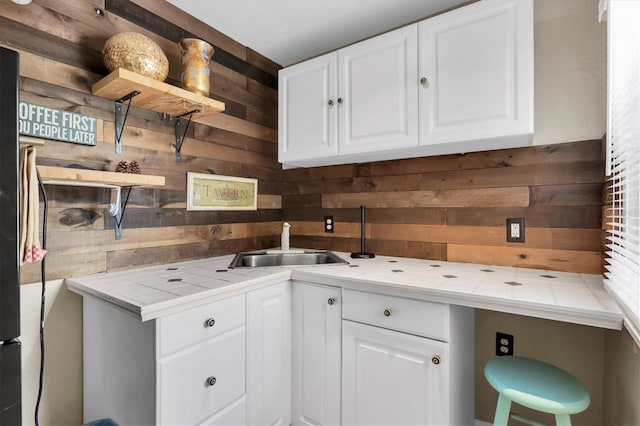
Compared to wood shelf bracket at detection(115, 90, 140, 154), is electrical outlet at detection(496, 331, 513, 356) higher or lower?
lower

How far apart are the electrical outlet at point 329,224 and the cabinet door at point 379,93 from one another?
2.04ft

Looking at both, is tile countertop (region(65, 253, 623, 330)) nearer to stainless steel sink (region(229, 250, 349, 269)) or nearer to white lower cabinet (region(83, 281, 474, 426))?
white lower cabinet (region(83, 281, 474, 426))

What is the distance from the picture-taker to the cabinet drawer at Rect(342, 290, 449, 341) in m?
1.29

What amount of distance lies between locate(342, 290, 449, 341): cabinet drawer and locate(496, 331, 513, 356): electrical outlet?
2.05 feet

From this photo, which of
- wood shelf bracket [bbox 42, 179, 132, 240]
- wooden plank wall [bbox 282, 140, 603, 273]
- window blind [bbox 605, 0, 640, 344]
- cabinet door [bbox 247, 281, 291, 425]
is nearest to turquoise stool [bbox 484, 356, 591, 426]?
window blind [bbox 605, 0, 640, 344]

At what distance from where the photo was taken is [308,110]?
206 centimetres

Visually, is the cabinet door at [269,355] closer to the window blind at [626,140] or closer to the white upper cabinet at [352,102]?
the white upper cabinet at [352,102]

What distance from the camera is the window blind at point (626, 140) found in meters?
0.91

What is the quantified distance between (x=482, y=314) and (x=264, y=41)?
7.12ft

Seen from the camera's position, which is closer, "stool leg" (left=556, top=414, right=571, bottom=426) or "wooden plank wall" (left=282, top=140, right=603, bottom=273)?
"stool leg" (left=556, top=414, right=571, bottom=426)

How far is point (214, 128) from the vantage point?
204 cm

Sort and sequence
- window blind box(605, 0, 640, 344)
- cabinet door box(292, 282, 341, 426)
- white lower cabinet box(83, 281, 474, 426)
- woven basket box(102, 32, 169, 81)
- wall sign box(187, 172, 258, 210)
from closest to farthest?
1. window blind box(605, 0, 640, 344)
2. white lower cabinet box(83, 281, 474, 426)
3. woven basket box(102, 32, 169, 81)
4. cabinet door box(292, 282, 341, 426)
5. wall sign box(187, 172, 258, 210)

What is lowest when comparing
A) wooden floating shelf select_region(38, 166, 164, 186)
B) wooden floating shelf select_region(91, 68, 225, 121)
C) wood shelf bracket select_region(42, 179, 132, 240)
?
wood shelf bracket select_region(42, 179, 132, 240)

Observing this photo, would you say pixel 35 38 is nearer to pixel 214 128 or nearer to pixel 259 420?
pixel 214 128
